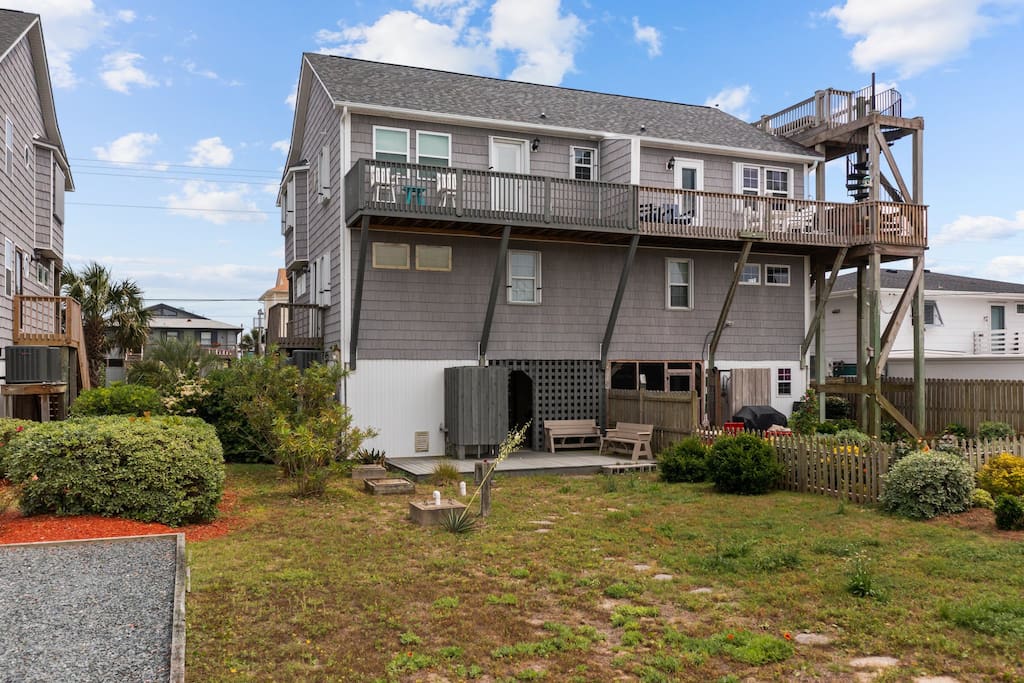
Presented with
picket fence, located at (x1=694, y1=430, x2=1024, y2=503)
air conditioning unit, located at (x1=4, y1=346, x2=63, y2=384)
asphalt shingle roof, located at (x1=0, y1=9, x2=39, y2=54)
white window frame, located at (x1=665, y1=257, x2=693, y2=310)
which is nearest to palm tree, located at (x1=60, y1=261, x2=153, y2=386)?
asphalt shingle roof, located at (x1=0, y1=9, x2=39, y2=54)

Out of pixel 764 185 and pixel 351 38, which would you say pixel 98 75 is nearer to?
pixel 351 38

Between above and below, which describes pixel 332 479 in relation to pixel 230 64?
A: below

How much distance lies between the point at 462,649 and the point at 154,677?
88.9 inches

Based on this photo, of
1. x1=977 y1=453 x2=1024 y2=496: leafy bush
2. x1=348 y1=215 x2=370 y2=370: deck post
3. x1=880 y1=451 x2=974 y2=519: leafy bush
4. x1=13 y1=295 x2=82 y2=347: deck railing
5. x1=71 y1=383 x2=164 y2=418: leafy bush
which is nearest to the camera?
x1=880 y1=451 x2=974 y2=519: leafy bush

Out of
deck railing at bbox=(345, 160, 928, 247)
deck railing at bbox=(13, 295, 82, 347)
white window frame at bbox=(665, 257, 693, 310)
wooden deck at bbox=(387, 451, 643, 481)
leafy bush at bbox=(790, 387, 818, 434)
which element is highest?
deck railing at bbox=(345, 160, 928, 247)

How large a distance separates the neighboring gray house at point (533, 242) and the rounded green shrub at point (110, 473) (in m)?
7.26

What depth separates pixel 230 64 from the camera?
19438 mm

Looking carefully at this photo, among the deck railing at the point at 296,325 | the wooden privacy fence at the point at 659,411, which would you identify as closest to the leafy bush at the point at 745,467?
the wooden privacy fence at the point at 659,411

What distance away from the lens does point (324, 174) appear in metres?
20.1

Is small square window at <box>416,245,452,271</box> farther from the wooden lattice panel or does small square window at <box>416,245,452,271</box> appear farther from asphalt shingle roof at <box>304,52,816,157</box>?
asphalt shingle roof at <box>304,52,816,157</box>

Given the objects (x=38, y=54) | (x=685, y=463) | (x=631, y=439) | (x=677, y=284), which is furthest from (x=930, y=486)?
(x=38, y=54)

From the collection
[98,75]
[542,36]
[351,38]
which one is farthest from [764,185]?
[98,75]

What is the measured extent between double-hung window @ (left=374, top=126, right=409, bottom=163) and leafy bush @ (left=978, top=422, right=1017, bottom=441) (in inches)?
618

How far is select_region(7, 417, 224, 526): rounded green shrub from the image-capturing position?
32.8 feet
